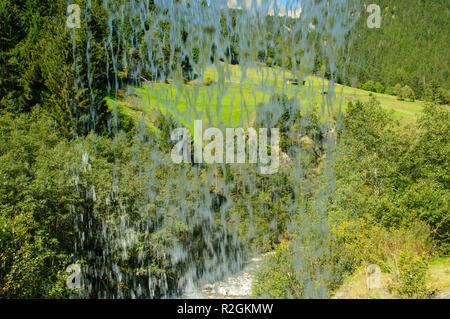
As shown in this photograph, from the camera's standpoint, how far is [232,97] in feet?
235

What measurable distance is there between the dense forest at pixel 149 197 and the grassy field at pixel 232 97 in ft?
20.5

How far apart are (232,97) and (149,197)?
148 ft

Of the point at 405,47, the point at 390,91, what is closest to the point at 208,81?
the point at 390,91

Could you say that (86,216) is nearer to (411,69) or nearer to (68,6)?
(68,6)

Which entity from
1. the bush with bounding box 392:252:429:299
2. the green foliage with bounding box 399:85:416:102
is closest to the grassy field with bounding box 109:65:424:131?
the green foliage with bounding box 399:85:416:102

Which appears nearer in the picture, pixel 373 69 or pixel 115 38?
pixel 115 38

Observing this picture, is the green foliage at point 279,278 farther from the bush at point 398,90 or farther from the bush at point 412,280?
the bush at point 398,90

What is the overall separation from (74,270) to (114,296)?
23.0ft

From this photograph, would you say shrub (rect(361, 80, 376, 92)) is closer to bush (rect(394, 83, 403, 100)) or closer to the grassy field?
bush (rect(394, 83, 403, 100))

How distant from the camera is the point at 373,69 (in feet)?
348

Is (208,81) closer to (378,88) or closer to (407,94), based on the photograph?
(378,88)

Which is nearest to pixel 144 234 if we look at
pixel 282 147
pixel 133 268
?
A: pixel 133 268

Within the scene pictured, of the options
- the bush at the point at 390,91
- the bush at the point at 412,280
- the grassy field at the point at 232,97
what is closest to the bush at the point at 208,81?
the grassy field at the point at 232,97
